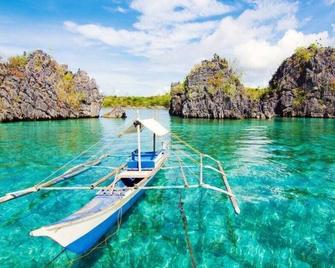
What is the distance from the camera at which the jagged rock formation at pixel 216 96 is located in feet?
316

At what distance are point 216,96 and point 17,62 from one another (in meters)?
64.8

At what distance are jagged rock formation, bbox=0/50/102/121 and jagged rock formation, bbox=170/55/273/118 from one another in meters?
32.6

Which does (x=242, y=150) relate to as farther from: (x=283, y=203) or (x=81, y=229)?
(x=81, y=229)

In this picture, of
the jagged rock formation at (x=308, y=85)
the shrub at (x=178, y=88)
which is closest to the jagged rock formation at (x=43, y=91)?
the shrub at (x=178, y=88)

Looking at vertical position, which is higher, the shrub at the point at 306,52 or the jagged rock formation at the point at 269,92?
the shrub at the point at 306,52

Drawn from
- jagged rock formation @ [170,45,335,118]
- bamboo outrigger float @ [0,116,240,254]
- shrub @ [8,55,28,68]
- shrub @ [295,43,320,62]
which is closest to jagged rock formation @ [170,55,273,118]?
jagged rock formation @ [170,45,335,118]

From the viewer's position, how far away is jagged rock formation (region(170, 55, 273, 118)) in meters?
96.4

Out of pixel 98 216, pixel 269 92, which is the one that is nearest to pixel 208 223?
pixel 98 216

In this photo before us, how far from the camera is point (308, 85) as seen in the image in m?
113

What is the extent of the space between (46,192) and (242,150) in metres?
21.0

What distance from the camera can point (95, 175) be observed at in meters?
21.6

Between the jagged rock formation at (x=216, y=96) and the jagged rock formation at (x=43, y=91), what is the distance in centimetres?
3262

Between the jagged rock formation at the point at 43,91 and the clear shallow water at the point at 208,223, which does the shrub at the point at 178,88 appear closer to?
the jagged rock formation at the point at 43,91

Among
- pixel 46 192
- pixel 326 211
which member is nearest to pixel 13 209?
pixel 46 192
